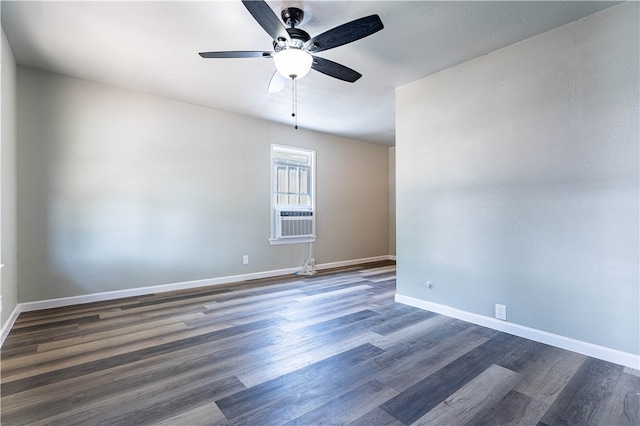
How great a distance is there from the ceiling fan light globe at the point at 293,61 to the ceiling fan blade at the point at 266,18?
0.31ft

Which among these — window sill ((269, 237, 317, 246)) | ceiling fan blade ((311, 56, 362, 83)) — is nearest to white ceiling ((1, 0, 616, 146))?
ceiling fan blade ((311, 56, 362, 83))

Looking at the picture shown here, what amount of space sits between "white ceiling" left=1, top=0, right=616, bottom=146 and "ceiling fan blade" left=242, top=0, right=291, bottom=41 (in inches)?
10.7

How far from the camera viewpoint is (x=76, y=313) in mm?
3047

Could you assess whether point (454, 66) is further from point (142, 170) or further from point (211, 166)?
point (142, 170)

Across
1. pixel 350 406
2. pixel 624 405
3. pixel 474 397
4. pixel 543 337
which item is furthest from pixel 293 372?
pixel 543 337

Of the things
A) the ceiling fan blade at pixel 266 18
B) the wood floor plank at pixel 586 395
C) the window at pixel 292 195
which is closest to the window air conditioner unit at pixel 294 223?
the window at pixel 292 195

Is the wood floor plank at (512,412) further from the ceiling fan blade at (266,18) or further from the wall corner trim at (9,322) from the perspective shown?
the wall corner trim at (9,322)

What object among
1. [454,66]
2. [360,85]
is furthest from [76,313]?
[454,66]

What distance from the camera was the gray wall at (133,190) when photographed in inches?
125

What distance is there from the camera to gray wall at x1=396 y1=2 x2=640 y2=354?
2057 mm

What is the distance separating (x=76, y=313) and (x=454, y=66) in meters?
4.59

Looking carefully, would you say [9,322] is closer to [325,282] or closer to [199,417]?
[199,417]

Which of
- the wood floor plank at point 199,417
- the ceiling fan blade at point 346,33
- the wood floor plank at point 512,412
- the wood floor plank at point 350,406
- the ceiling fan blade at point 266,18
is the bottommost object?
the wood floor plank at point 512,412

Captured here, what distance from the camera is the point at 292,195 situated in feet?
17.2
